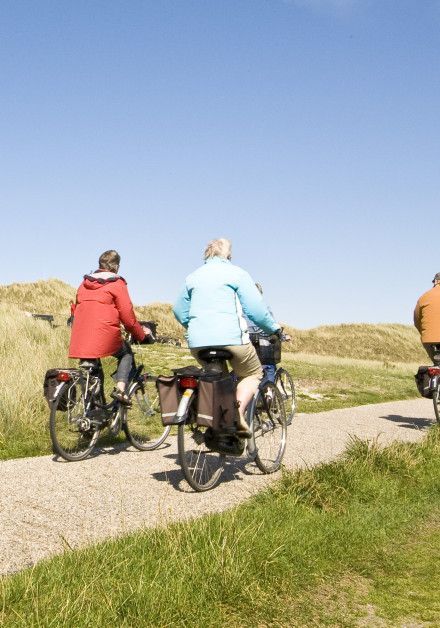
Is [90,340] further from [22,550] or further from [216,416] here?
[22,550]

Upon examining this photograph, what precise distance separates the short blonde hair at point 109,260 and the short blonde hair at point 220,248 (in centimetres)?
176

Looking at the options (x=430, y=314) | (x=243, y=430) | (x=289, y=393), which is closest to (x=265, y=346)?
(x=289, y=393)

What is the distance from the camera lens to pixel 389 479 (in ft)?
22.1

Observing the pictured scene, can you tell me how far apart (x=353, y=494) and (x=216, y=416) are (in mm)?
1367

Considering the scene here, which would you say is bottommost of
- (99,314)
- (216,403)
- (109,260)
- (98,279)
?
(216,403)

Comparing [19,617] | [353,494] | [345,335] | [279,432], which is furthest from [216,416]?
[345,335]

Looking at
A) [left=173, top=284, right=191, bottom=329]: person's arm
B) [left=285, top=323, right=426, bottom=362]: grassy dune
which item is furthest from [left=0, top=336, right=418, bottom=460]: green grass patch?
[left=285, top=323, right=426, bottom=362]: grassy dune

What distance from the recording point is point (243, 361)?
6605mm

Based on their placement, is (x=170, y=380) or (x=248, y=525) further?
(x=170, y=380)

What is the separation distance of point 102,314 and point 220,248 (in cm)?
194

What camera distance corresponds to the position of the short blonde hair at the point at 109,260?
8.03 m

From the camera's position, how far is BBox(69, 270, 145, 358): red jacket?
7879 millimetres

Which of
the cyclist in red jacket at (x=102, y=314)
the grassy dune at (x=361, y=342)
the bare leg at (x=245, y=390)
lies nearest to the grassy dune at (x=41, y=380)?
the cyclist in red jacket at (x=102, y=314)

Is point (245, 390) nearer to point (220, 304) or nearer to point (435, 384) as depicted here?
point (220, 304)
